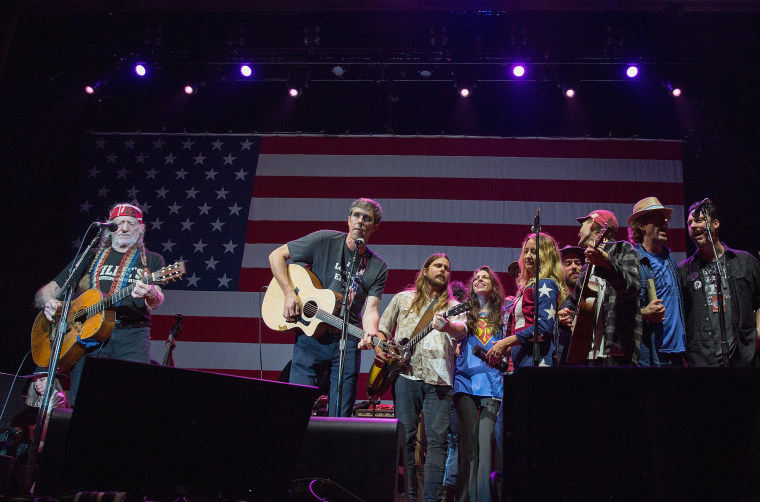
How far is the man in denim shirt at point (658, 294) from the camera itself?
396cm

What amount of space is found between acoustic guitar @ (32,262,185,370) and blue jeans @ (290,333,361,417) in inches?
50.3

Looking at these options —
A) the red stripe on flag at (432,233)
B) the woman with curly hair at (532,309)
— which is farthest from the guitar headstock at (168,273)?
the red stripe on flag at (432,233)

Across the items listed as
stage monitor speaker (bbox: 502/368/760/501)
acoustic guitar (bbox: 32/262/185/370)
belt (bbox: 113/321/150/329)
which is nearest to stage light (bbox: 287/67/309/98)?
acoustic guitar (bbox: 32/262/185/370)

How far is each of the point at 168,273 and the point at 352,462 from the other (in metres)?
2.60

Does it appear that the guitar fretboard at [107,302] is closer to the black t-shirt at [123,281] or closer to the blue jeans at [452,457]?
the black t-shirt at [123,281]

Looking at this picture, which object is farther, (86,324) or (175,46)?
(175,46)

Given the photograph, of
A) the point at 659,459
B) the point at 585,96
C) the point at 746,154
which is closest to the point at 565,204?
the point at 585,96

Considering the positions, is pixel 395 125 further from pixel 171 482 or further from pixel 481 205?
pixel 171 482

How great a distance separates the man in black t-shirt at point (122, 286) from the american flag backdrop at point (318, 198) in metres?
2.73

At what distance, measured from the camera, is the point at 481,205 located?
28.0 ft

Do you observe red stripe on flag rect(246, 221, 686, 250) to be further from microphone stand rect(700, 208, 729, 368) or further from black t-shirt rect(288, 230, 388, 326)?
microphone stand rect(700, 208, 729, 368)

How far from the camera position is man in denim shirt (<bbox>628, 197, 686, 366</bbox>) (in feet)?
13.0

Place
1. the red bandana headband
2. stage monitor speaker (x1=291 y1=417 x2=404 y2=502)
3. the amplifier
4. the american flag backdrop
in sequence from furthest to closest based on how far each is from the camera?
the american flag backdrop < the amplifier < the red bandana headband < stage monitor speaker (x1=291 y1=417 x2=404 y2=502)

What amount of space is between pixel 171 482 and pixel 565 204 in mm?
7181
